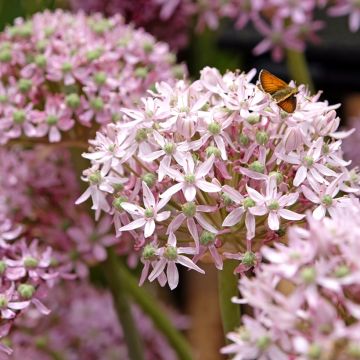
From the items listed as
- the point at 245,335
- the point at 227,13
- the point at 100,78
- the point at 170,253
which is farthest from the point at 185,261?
the point at 227,13

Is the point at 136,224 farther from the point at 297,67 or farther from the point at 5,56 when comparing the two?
the point at 297,67

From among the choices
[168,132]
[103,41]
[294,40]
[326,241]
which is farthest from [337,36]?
[326,241]

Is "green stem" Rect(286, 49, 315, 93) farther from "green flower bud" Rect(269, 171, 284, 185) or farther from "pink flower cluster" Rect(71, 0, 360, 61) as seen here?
"green flower bud" Rect(269, 171, 284, 185)

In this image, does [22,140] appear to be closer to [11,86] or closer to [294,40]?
[11,86]

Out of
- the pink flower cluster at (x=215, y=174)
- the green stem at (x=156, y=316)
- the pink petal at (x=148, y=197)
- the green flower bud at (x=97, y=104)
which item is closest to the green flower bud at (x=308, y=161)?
the pink flower cluster at (x=215, y=174)

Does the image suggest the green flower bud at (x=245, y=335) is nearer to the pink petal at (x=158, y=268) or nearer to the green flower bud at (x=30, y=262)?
the pink petal at (x=158, y=268)

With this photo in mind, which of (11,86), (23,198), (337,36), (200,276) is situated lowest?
(200,276)
